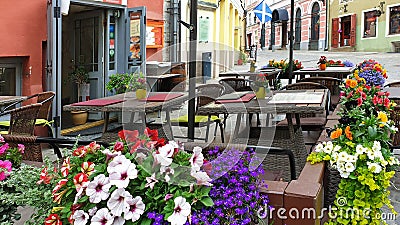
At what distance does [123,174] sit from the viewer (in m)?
1.70

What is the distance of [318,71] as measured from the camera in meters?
7.44

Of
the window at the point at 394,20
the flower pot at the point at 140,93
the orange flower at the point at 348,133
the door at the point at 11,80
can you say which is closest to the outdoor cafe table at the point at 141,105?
the flower pot at the point at 140,93

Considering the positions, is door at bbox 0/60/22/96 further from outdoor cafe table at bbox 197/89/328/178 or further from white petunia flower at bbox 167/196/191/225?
white petunia flower at bbox 167/196/191/225

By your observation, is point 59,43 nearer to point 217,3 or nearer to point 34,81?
point 34,81

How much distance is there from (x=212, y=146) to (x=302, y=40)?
1234 inches

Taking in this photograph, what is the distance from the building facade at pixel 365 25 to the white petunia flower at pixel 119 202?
26.0 meters

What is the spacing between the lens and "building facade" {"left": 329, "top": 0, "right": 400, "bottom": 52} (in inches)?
998

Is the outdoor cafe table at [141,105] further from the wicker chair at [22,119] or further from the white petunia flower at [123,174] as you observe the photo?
the white petunia flower at [123,174]

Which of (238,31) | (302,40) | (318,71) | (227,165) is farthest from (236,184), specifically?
(302,40)

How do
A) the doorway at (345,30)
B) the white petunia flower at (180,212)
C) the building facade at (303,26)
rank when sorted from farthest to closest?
the building facade at (303,26), the doorway at (345,30), the white petunia flower at (180,212)

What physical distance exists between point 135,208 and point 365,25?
91.1 ft

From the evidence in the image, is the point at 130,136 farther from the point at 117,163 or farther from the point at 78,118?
the point at 78,118

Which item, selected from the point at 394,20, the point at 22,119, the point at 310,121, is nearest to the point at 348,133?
the point at 310,121

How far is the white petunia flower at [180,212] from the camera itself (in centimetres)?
166
